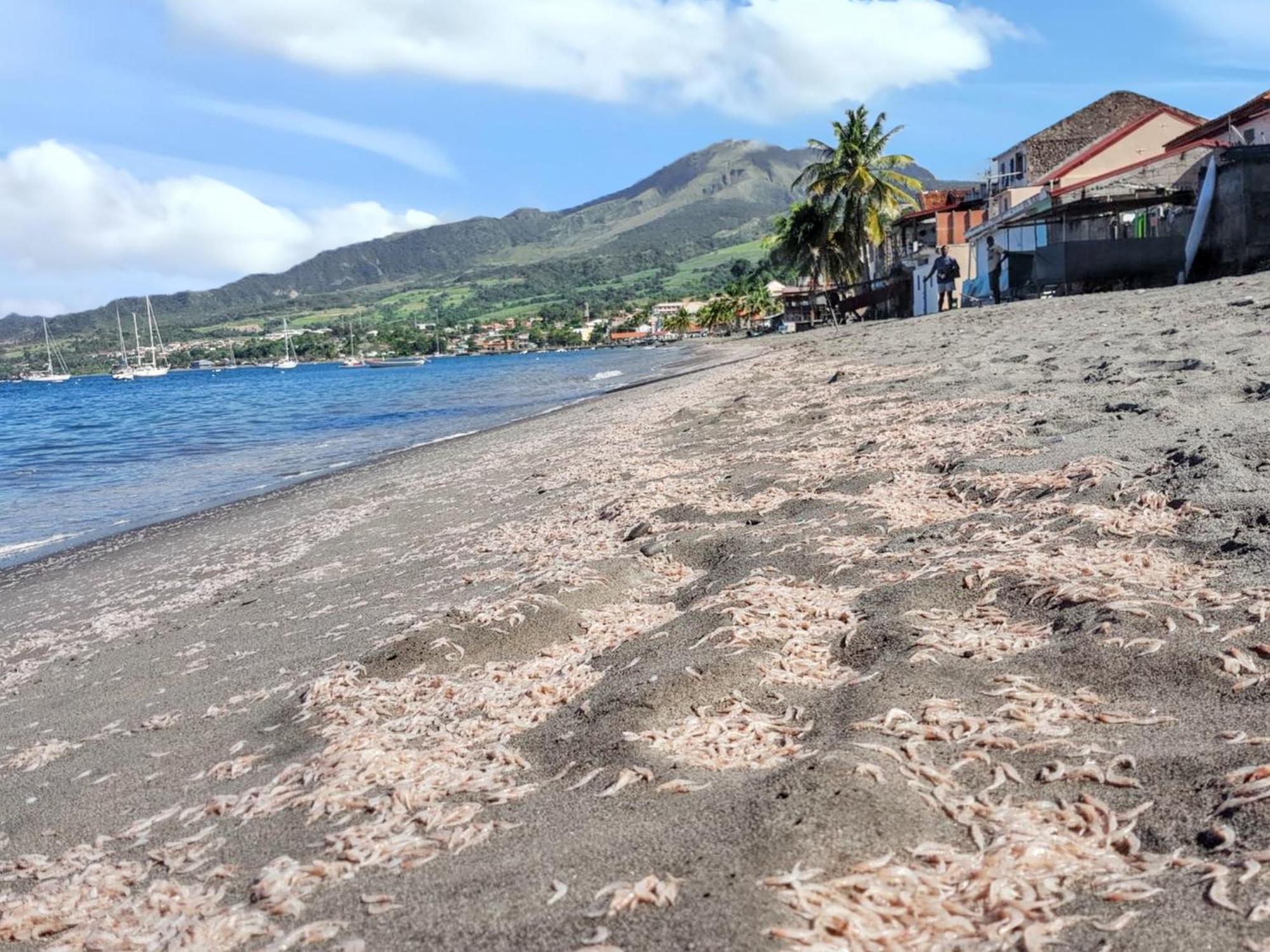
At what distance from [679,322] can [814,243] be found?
9381 cm

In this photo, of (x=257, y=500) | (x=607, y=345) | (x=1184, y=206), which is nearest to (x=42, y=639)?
(x=257, y=500)

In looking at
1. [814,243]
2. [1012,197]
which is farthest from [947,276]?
[814,243]

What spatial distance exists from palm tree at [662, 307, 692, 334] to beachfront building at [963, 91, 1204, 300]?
10236 cm

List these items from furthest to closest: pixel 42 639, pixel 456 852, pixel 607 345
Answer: pixel 607 345, pixel 42 639, pixel 456 852

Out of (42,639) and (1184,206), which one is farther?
(1184,206)

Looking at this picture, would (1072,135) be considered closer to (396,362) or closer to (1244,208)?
(1244,208)

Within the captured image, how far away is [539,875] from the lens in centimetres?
312

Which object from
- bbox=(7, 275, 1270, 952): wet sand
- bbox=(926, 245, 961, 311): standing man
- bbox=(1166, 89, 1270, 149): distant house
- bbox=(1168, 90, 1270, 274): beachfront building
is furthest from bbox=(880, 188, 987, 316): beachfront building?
bbox=(7, 275, 1270, 952): wet sand

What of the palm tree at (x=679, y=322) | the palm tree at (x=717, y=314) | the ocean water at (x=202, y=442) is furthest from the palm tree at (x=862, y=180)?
the palm tree at (x=679, y=322)

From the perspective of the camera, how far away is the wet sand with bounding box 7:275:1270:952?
9.42ft

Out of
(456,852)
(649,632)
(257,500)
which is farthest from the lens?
(257,500)

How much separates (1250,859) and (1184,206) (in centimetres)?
2904

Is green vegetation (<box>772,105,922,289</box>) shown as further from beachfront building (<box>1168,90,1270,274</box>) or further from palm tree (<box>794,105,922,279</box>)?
beachfront building (<box>1168,90,1270,274</box>)

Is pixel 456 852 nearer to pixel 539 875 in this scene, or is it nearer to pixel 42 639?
pixel 539 875
